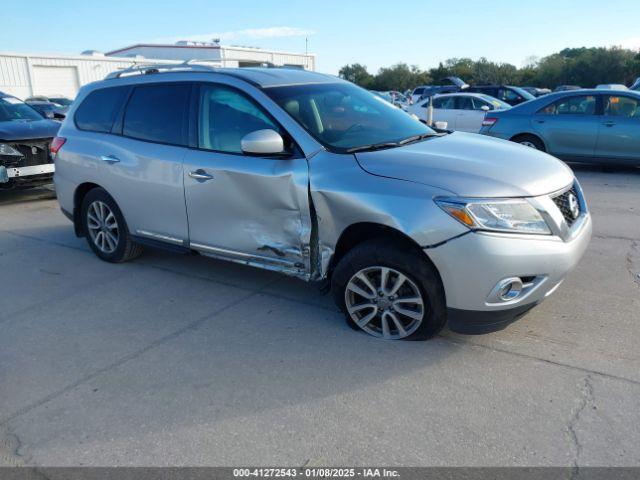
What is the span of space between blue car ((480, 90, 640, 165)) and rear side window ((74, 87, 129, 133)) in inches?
300

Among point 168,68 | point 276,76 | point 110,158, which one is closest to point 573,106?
point 276,76

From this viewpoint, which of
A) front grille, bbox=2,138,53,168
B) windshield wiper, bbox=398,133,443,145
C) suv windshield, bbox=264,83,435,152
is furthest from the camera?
front grille, bbox=2,138,53,168

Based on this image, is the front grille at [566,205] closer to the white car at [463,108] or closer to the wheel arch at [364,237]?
the wheel arch at [364,237]

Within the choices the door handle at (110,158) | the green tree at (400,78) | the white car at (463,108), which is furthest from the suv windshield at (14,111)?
the green tree at (400,78)

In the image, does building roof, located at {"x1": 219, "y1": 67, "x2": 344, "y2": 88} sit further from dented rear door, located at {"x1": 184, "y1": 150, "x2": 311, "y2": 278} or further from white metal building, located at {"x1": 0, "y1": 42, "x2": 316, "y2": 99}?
white metal building, located at {"x1": 0, "y1": 42, "x2": 316, "y2": 99}

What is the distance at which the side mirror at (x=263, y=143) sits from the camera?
383 cm

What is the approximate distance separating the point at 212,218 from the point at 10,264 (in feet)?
9.19

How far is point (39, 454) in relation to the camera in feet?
9.27

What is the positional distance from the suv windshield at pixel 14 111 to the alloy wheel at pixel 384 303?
7983 millimetres

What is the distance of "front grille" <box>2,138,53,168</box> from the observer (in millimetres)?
8367

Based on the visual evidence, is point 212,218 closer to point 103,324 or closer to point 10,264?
point 103,324

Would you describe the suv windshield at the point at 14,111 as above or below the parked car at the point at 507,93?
above

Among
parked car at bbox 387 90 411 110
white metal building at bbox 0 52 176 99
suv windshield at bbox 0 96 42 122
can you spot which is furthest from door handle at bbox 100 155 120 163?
white metal building at bbox 0 52 176 99

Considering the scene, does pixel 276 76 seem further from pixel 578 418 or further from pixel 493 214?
pixel 578 418
